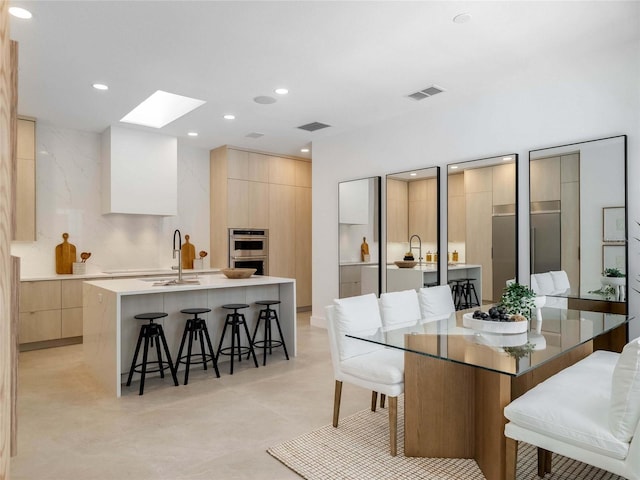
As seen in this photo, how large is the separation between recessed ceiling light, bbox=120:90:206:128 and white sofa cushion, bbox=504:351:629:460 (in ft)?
15.1

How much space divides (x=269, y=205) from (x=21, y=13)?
461 centimetres

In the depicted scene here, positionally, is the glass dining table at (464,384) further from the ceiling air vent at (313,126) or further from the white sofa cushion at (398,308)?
the ceiling air vent at (313,126)

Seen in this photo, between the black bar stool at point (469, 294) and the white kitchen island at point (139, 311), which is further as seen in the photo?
the black bar stool at point (469, 294)

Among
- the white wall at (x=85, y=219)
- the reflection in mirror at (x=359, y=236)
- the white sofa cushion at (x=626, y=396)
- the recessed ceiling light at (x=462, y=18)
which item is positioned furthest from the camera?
the white wall at (x=85, y=219)

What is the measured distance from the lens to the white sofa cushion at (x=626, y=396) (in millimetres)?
1729

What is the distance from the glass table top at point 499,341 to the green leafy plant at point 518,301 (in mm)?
125

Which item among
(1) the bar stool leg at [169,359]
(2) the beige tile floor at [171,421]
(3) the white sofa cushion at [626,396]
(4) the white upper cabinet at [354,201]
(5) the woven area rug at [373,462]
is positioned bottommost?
(2) the beige tile floor at [171,421]

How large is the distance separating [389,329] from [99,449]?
1.92m

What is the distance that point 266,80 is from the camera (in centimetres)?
413

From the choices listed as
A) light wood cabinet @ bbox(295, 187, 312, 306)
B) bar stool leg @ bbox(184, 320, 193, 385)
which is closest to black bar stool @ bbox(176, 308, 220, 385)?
bar stool leg @ bbox(184, 320, 193, 385)

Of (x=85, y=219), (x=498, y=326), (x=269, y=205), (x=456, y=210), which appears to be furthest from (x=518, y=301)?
(x=85, y=219)

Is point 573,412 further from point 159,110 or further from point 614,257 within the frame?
point 159,110

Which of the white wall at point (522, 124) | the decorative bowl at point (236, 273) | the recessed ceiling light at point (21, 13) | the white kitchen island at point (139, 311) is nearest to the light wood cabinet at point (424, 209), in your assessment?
the white wall at point (522, 124)

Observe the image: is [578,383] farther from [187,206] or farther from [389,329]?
[187,206]
